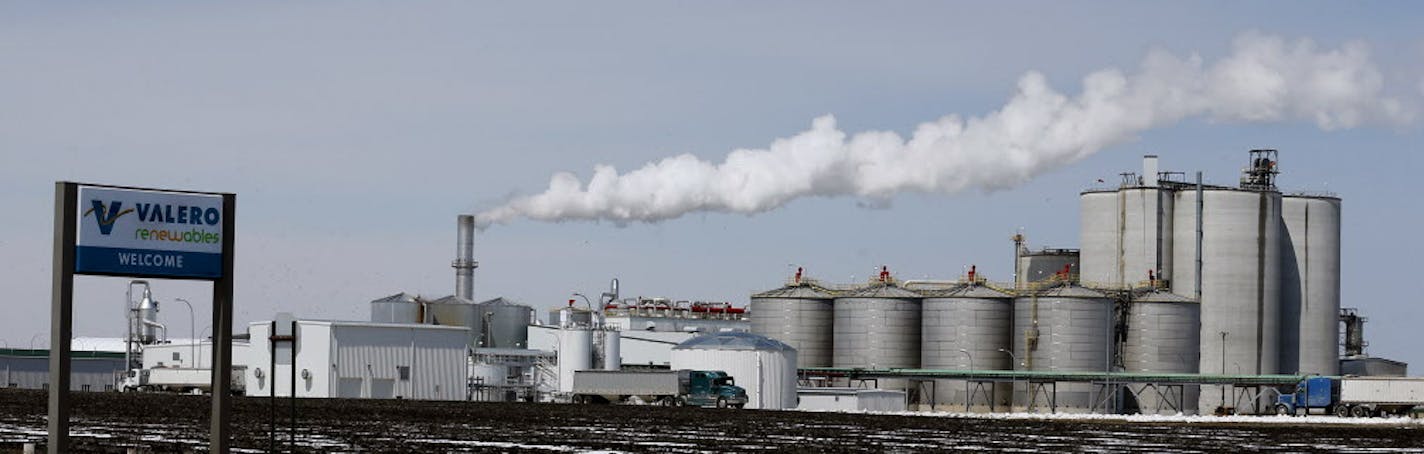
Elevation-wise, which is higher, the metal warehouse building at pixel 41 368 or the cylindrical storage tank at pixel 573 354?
the cylindrical storage tank at pixel 573 354

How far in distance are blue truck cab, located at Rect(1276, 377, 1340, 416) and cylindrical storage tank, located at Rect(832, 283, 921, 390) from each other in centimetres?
3058

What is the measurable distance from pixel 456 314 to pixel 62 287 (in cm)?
11284

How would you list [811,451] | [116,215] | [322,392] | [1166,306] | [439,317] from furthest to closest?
1. [439,317]
2. [1166,306]
3. [322,392]
4. [811,451]
5. [116,215]

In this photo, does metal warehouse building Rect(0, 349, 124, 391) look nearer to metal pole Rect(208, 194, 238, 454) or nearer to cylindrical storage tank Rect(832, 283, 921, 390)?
cylindrical storage tank Rect(832, 283, 921, 390)

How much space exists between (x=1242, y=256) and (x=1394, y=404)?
22.8 m

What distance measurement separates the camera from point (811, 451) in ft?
135

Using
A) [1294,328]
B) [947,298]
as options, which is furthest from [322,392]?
[1294,328]

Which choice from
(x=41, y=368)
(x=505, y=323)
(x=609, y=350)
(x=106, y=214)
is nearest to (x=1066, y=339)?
(x=609, y=350)

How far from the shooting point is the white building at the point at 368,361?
105 metres

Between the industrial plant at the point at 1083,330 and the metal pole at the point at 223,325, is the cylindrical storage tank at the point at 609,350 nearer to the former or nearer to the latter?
the industrial plant at the point at 1083,330

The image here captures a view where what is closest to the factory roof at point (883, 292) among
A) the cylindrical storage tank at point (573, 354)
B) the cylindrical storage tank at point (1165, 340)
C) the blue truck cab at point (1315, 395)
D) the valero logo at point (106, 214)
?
the cylindrical storage tank at point (1165, 340)

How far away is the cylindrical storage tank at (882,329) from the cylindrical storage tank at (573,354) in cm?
1793

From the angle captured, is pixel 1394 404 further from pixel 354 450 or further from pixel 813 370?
pixel 354 450

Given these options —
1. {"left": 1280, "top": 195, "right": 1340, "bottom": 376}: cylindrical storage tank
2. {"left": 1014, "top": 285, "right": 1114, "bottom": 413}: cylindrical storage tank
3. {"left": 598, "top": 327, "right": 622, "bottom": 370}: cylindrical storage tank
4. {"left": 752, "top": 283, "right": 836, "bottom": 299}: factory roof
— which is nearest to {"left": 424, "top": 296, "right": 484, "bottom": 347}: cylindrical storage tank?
{"left": 598, "top": 327, "right": 622, "bottom": 370}: cylindrical storage tank
